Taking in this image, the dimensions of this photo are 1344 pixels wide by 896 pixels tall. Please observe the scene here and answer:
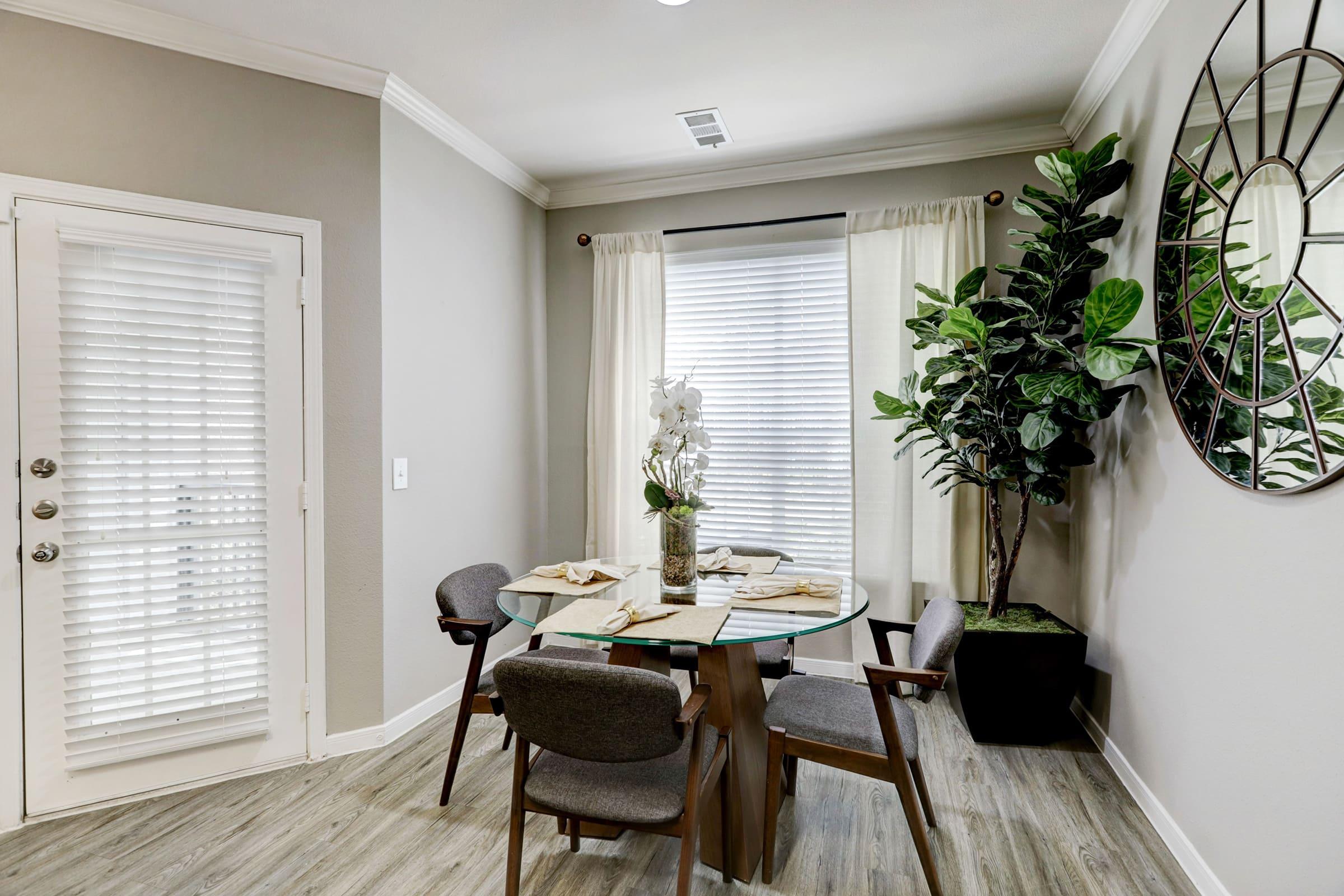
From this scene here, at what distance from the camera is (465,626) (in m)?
2.14

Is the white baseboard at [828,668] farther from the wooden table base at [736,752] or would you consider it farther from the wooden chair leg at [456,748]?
the wooden chair leg at [456,748]

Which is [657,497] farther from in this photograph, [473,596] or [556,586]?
[473,596]

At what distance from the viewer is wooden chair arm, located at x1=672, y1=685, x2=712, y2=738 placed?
1414 mm

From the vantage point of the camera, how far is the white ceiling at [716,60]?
2.26 meters

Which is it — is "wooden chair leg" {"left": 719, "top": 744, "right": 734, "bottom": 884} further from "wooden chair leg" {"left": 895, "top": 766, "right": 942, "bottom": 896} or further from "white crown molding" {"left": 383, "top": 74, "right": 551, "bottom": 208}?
"white crown molding" {"left": 383, "top": 74, "right": 551, "bottom": 208}

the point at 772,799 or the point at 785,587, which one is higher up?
the point at 785,587

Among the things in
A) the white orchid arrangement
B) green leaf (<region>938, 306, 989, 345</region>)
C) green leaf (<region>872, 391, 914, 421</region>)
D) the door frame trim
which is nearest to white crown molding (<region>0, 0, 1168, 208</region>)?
the door frame trim

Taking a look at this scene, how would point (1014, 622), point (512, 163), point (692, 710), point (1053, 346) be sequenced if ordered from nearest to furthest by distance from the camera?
point (692, 710), point (1053, 346), point (1014, 622), point (512, 163)

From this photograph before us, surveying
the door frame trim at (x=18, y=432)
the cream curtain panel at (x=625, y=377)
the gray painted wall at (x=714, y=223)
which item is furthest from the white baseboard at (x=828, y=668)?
the door frame trim at (x=18, y=432)

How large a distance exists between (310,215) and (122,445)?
3.57ft

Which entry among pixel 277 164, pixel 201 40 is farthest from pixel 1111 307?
pixel 201 40

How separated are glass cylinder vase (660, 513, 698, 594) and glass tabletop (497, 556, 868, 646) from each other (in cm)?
5

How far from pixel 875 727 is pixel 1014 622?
Result: 48.0 inches

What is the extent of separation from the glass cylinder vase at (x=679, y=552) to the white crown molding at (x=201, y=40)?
2.19 metres
